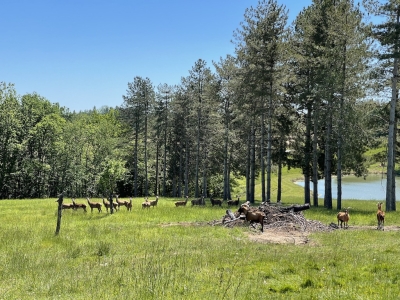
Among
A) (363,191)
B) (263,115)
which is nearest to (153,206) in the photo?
(263,115)

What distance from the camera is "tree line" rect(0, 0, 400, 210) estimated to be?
75.6ft

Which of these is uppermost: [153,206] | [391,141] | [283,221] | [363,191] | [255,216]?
[391,141]

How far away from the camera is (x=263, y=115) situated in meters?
26.8

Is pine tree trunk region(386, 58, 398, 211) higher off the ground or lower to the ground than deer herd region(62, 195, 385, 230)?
higher

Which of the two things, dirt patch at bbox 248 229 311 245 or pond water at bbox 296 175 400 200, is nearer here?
dirt patch at bbox 248 229 311 245

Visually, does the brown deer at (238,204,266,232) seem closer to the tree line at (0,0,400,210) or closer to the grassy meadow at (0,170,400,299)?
the grassy meadow at (0,170,400,299)

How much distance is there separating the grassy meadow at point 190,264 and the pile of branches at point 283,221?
1.38 m

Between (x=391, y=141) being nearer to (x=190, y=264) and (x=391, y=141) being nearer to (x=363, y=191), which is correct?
(x=190, y=264)

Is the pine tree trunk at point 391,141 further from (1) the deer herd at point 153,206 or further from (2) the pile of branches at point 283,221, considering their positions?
(2) the pile of branches at point 283,221

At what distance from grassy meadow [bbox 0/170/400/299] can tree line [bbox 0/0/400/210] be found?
1106 centimetres

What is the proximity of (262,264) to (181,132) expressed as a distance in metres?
39.1

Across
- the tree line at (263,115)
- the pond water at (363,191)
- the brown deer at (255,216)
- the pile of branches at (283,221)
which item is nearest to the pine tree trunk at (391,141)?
the tree line at (263,115)

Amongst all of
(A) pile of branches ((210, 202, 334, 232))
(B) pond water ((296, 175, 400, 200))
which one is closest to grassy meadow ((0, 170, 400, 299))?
(A) pile of branches ((210, 202, 334, 232))

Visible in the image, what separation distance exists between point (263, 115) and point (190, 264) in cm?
1947
